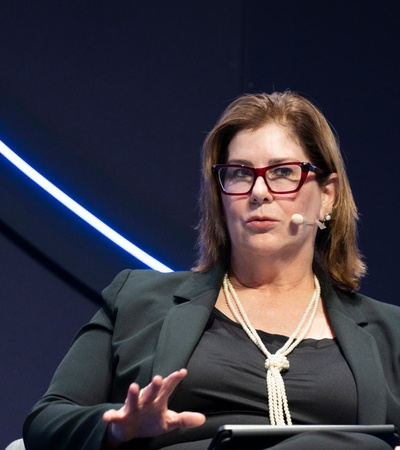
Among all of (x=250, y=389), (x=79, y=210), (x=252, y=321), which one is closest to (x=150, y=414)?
(x=250, y=389)

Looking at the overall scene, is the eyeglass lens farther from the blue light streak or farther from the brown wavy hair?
the blue light streak

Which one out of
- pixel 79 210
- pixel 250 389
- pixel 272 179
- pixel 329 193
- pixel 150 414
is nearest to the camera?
pixel 150 414

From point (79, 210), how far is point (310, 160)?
907 millimetres

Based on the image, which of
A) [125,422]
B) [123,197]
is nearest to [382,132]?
[123,197]

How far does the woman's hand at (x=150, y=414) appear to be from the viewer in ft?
5.27

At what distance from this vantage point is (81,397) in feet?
6.51

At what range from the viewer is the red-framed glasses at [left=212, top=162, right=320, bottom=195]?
214 centimetres

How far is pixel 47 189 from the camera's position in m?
2.90

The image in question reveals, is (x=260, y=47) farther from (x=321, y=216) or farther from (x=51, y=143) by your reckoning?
(x=321, y=216)

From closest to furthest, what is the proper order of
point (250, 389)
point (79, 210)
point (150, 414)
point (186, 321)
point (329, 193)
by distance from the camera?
point (150, 414)
point (250, 389)
point (186, 321)
point (329, 193)
point (79, 210)

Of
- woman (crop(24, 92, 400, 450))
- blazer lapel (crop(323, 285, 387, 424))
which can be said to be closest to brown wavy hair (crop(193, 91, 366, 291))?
woman (crop(24, 92, 400, 450))

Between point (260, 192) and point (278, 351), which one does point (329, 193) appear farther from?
point (278, 351)

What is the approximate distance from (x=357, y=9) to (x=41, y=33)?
932 millimetres

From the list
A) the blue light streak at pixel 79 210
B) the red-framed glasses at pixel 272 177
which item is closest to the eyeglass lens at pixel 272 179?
the red-framed glasses at pixel 272 177
